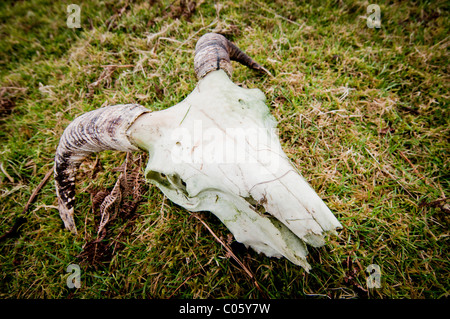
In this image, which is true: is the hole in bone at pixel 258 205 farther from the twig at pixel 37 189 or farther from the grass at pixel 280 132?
the twig at pixel 37 189

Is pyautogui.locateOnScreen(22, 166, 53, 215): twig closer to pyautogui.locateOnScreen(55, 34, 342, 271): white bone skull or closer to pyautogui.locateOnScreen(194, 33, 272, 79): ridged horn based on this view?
pyautogui.locateOnScreen(55, 34, 342, 271): white bone skull

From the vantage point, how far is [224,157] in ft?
4.99

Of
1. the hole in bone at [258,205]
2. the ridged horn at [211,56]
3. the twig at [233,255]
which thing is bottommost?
the twig at [233,255]

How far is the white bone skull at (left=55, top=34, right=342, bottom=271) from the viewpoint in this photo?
148 cm

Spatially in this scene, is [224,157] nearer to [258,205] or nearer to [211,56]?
[258,205]

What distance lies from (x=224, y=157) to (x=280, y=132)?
1382 mm

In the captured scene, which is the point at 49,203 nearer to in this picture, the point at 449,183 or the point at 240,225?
the point at 240,225

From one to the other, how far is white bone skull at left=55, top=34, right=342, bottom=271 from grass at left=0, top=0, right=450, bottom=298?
0.58 meters

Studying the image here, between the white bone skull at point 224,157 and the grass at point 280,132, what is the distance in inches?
22.8

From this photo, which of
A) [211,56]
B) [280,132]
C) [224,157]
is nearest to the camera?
[224,157]

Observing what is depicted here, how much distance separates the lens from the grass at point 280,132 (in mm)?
2100

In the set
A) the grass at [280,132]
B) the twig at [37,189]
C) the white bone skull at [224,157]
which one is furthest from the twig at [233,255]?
the twig at [37,189]

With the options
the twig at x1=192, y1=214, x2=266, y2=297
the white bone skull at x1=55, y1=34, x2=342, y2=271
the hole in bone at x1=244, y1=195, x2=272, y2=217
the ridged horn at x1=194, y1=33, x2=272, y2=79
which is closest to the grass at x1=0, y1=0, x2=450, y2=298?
the twig at x1=192, y1=214, x2=266, y2=297

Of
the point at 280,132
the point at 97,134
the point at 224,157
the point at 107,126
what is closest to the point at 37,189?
the point at 97,134
